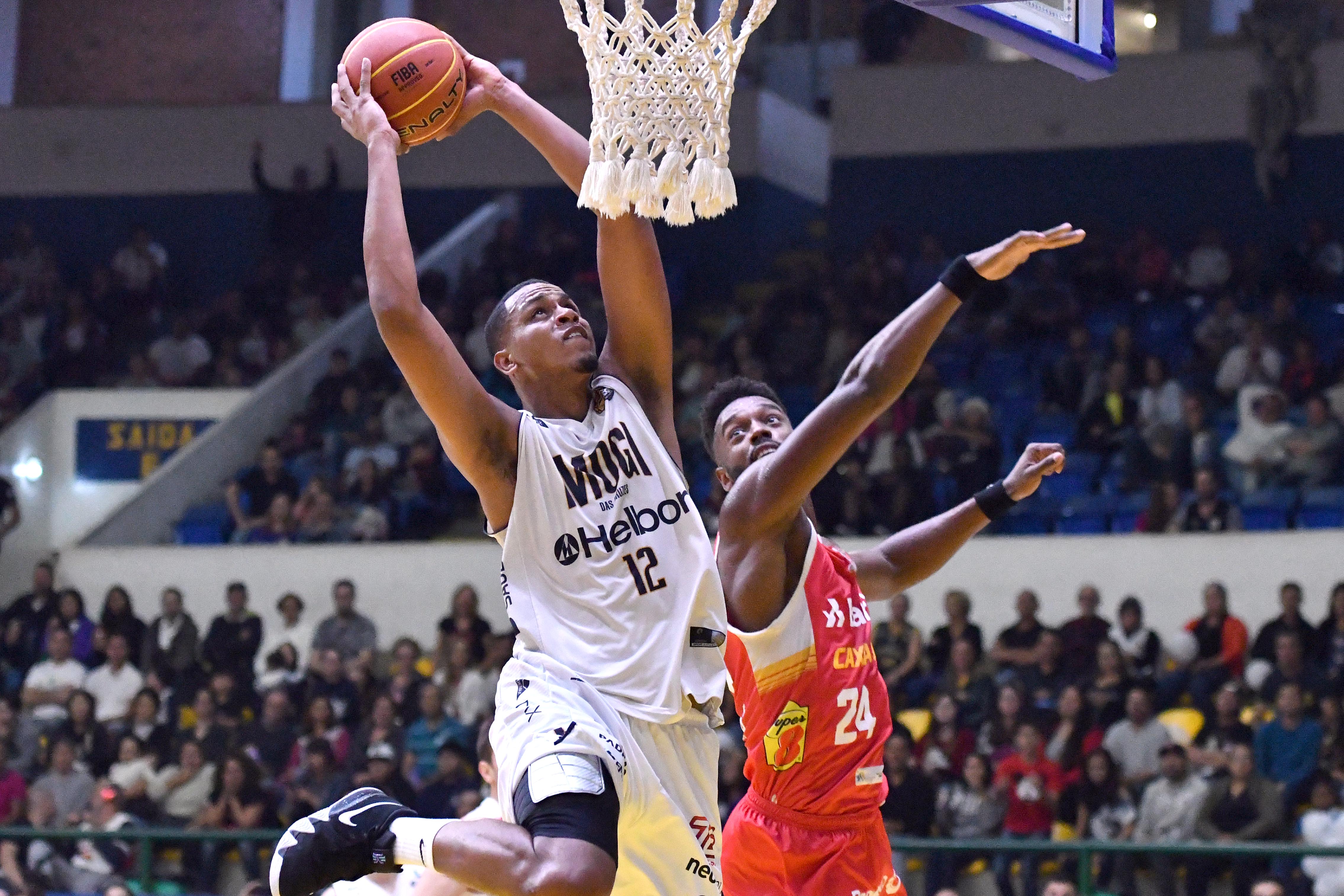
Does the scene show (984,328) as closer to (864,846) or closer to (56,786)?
(56,786)

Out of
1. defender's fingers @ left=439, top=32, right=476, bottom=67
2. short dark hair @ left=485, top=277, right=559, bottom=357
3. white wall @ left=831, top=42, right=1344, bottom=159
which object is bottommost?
short dark hair @ left=485, top=277, right=559, bottom=357

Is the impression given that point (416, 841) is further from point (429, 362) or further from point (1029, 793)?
point (1029, 793)

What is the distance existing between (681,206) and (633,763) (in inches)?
50.6

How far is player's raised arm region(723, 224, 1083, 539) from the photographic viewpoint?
13.7ft

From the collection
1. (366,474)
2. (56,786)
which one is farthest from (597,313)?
(56,786)

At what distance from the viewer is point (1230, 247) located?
599 inches

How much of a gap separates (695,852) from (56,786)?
8284 millimetres

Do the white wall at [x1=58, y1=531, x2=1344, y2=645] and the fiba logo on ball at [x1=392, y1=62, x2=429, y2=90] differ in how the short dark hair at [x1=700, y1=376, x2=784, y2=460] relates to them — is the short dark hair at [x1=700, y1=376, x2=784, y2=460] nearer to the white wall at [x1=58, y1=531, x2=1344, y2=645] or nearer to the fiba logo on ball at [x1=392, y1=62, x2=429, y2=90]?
the fiba logo on ball at [x1=392, y1=62, x2=429, y2=90]

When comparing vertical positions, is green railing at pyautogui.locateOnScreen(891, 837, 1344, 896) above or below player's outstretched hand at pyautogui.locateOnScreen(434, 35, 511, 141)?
below

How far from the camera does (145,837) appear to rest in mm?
8609

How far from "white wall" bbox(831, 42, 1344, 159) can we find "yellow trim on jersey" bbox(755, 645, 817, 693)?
471 inches

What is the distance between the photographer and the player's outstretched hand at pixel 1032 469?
16.6ft

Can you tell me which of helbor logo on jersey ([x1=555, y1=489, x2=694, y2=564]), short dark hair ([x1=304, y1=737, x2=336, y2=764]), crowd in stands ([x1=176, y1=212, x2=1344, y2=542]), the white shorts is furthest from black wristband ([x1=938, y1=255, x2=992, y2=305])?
crowd in stands ([x1=176, y1=212, x2=1344, y2=542])

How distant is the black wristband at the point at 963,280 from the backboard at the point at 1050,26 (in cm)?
67
